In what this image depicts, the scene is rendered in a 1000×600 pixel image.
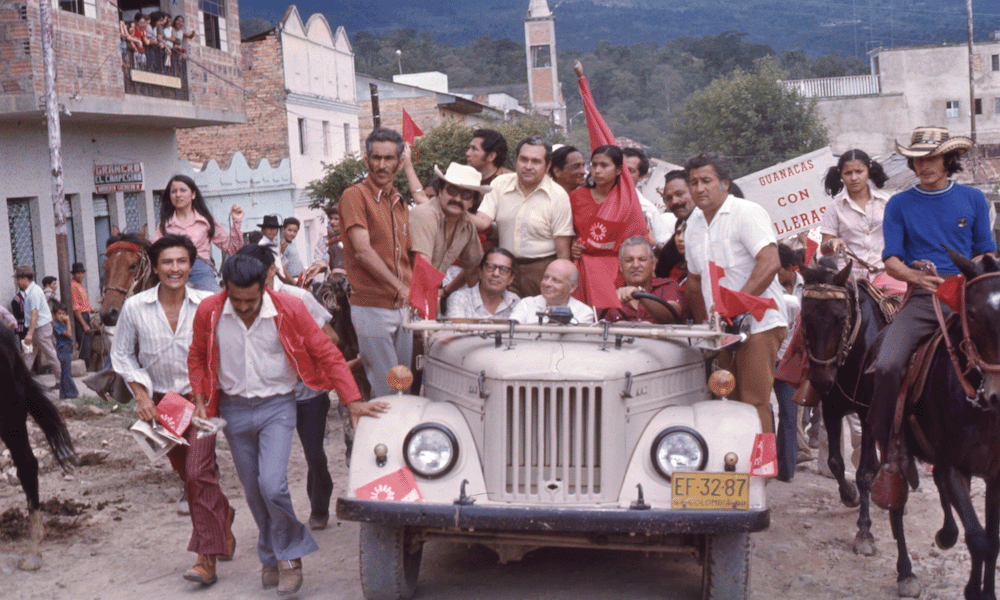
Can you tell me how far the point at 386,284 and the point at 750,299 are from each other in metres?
2.48

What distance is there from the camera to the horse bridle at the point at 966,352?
5520 mm

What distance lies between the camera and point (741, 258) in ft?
23.9

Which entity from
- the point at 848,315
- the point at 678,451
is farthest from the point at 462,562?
the point at 848,315

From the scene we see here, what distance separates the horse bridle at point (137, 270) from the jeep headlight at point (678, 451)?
4.18 meters

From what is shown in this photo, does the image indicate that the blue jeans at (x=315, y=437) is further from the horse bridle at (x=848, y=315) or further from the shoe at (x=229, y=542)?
the horse bridle at (x=848, y=315)

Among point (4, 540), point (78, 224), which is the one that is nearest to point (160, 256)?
point (4, 540)

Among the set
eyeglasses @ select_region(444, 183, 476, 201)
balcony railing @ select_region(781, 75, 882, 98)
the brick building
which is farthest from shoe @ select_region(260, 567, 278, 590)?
balcony railing @ select_region(781, 75, 882, 98)

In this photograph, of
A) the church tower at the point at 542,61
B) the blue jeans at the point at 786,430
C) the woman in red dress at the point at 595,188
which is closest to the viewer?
the woman in red dress at the point at 595,188

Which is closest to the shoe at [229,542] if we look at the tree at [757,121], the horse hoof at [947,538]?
the horse hoof at [947,538]

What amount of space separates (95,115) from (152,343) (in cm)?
1642

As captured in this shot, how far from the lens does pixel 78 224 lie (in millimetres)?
22703

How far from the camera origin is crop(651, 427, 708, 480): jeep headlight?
5.71m

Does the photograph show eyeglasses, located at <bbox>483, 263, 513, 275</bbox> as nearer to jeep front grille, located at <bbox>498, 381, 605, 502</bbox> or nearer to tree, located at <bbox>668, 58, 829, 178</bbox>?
jeep front grille, located at <bbox>498, 381, 605, 502</bbox>

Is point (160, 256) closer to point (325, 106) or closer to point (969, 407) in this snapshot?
point (969, 407)
